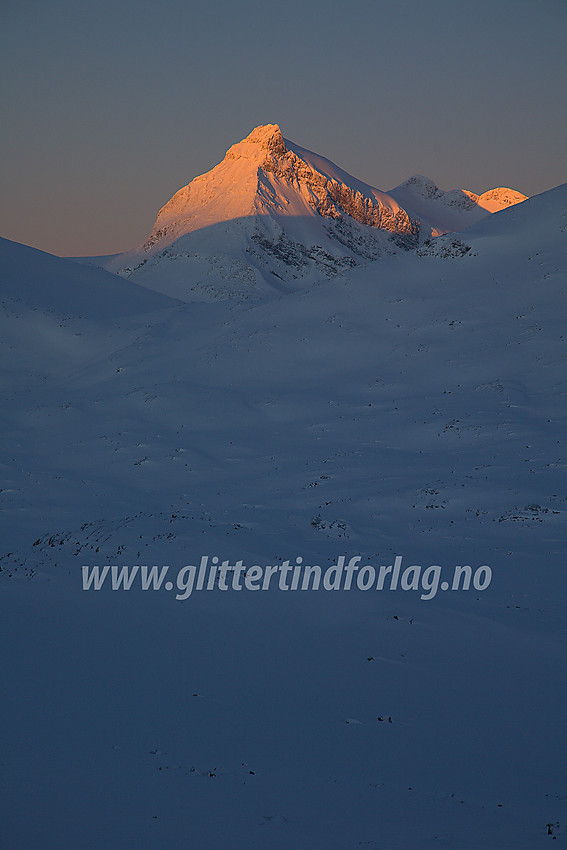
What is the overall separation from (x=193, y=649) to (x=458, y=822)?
5.95 meters

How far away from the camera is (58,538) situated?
18828mm

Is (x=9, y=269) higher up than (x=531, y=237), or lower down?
higher up

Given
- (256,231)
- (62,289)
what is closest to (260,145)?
(256,231)

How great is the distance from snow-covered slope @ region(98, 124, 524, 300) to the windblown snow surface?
73.0 meters

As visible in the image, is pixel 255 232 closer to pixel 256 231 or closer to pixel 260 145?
pixel 256 231

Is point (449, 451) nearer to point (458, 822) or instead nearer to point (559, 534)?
point (559, 534)

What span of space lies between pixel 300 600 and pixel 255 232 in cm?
13497

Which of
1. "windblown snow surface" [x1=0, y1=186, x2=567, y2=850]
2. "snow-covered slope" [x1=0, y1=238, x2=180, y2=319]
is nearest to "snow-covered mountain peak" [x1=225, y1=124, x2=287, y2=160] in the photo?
"snow-covered slope" [x1=0, y1=238, x2=180, y2=319]

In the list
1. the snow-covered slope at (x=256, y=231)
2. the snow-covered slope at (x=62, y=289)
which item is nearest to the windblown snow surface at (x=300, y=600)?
the snow-covered slope at (x=62, y=289)

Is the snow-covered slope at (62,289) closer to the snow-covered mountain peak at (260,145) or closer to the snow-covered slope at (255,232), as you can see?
the snow-covered slope at (255,232)

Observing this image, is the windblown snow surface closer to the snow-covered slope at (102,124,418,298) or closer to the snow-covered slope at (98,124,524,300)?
the snow-covered slope at (98,124,524,300)

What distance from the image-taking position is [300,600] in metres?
14.2

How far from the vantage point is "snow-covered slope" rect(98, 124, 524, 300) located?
121000 mm

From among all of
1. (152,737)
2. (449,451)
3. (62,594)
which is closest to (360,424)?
(449,451)
